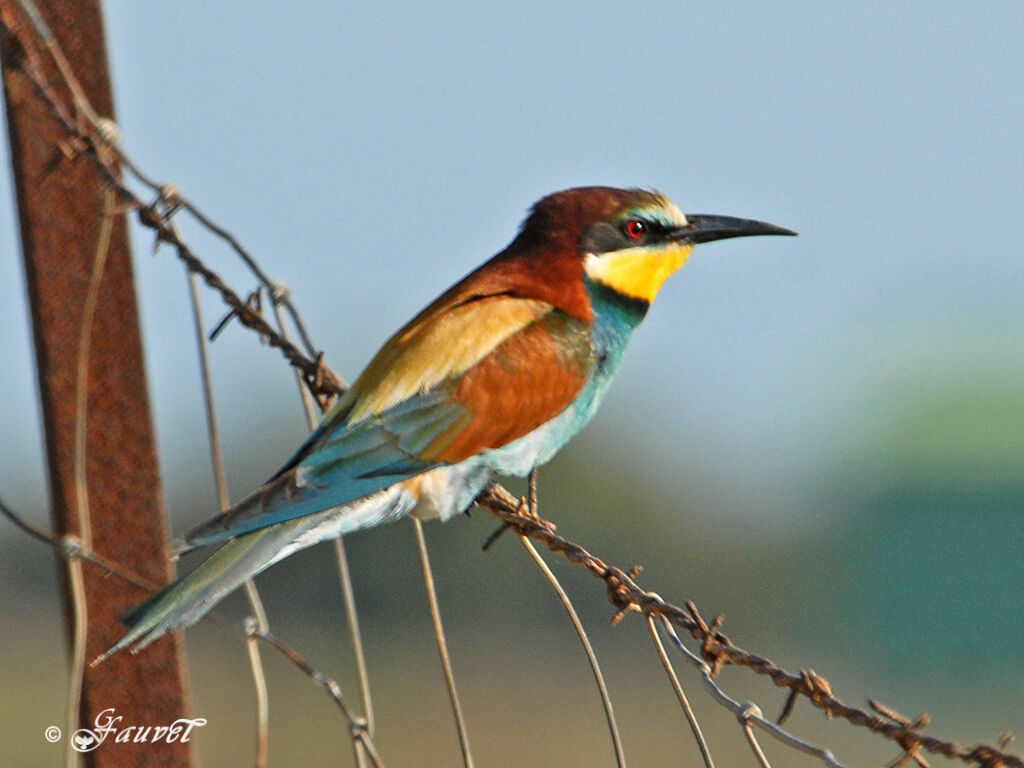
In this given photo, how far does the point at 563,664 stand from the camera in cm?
1588

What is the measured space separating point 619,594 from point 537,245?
1196 mm

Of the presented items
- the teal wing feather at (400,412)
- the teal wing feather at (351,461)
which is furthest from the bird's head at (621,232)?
the teal wing feather at (351,461)

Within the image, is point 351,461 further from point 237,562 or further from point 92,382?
point 92,382

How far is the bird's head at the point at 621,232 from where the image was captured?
3.08m

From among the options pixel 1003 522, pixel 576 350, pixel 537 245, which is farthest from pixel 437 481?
pixel 1003 522

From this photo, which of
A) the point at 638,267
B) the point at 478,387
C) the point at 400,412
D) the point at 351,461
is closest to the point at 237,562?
the point at 351,461

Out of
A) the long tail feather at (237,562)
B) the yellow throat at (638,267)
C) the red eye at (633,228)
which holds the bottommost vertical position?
the long tail feather at (237,562)

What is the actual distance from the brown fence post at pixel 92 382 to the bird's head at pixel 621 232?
1107 millimetres

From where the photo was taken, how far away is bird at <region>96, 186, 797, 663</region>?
2.49 metres

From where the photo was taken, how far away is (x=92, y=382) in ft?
7.11

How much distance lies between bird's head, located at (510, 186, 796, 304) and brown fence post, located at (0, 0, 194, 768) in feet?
3.63

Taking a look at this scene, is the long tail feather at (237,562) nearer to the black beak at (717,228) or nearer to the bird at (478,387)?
the bird at (478,387)

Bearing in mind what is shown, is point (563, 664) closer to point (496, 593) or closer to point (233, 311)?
point (496, 593)

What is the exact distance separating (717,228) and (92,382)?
152 centimetres
